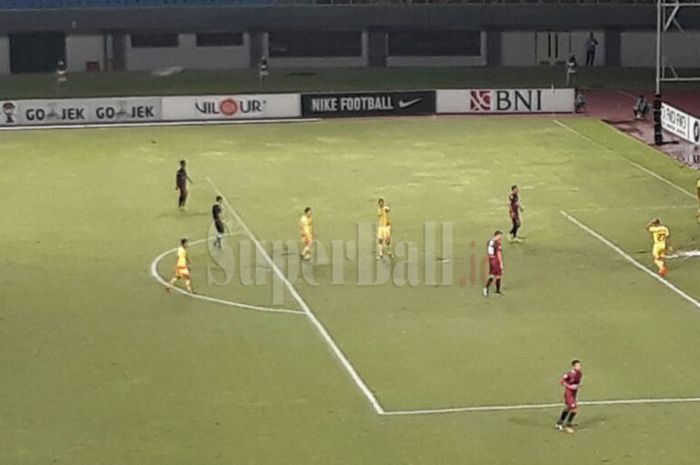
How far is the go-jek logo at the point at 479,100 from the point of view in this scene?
2453 inches

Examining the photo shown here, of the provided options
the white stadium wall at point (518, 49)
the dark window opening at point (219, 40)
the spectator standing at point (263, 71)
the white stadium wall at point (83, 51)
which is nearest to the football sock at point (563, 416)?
the spectator standing at point (263, 71)

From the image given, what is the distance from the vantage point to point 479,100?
62.3 meters

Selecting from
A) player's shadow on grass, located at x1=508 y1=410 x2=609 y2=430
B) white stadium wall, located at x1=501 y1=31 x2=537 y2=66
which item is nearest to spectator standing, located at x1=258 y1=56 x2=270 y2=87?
white stadium wall, located at x1=501 y1=31 x2=537 y2=66

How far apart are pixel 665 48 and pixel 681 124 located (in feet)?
77.5

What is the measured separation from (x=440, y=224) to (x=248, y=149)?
14714mm

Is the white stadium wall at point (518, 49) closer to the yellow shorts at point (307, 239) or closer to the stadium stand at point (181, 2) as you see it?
the stadium stand at point (181, 2)

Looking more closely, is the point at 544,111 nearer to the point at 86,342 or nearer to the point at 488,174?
the point at 488,174

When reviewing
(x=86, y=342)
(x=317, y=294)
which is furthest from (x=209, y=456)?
(x=317, y=294)


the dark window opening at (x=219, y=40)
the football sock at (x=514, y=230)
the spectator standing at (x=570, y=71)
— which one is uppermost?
the dark window opening at (x=219, y=40)

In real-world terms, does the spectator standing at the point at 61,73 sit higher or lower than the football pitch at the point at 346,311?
higher

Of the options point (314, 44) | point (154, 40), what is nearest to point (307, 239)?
point (314, 44)

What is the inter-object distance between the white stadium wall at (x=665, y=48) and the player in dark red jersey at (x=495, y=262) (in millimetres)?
44149

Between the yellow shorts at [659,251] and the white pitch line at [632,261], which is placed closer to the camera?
the white pitch line at [632,261]

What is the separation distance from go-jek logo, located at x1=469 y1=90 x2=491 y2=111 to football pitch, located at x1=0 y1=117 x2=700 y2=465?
24.9 ft
